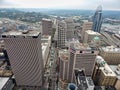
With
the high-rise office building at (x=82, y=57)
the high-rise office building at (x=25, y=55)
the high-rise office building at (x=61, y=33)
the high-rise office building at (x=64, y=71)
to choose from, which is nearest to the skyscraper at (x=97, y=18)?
the high-rise office building at (x=61, y=33)

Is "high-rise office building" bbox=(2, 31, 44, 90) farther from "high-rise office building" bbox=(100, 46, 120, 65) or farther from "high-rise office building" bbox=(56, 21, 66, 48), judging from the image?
"high-rise office building" bbox=(100, 46, 120, 65)

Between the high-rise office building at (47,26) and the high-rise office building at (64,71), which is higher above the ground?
the high-rise office building at (47,26)

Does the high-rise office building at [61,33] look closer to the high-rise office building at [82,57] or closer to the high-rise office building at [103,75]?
the high-rise office building at [103,75]

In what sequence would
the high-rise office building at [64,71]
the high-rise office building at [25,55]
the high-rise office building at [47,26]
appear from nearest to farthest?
the high-rise office building at [25,55]
the high-rise office building at [64,71]
the high-rise office building at [47,26]

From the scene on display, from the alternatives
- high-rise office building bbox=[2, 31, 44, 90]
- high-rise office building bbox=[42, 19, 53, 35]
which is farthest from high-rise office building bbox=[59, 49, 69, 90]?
high-rise office building bbox=[42, 19, 53, 35]

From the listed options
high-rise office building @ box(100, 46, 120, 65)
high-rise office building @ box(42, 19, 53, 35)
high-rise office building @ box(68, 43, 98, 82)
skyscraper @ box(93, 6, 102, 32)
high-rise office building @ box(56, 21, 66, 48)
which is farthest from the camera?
skyscraper @ box(93, 6, 102, 32)

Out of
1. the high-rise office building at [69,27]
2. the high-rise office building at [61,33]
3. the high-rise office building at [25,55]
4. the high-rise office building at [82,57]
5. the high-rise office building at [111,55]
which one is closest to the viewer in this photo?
Answer: the high-rise office building at [25,55]

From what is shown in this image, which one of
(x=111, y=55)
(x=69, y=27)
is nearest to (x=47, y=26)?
(x=69, y=27)
